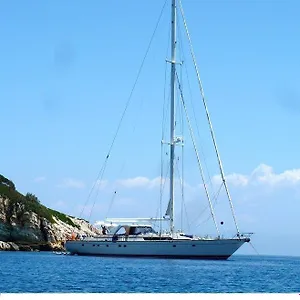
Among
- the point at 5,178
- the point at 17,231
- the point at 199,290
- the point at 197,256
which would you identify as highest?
the point at 5,178

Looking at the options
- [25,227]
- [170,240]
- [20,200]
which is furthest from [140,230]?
[20,200]

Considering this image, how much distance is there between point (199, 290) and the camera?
44000 millimetres

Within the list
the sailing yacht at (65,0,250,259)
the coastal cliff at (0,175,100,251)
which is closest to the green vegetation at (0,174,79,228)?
the coastal cliff at (0,175,100,251)

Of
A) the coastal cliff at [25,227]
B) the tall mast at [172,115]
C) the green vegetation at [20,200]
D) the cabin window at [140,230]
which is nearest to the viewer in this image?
the tall mast at [172,115]

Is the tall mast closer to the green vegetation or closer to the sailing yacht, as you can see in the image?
the sailing yacht

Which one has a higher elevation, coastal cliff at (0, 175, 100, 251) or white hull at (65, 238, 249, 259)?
coastal cliff at (0, 175, 100, 251)

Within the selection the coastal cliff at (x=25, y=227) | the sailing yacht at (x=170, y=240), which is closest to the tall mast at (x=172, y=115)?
the sailing yacht at (x=170, y=240)

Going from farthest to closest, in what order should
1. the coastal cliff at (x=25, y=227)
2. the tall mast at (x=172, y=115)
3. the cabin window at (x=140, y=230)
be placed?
the coastal cliff at (x=25, y=227), the cabin window at (x=140, y=230), the tall mast at (x=172, y=115)

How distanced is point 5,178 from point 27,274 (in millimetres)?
110062

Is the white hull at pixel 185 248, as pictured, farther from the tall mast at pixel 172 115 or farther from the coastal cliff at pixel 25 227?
the coastal cliff at pixel 25 227

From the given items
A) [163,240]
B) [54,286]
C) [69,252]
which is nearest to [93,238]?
[69,252]

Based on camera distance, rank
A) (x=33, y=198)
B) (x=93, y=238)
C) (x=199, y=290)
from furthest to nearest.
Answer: (x=33, y=198) → (x=93, y=238) → (x=199, y=290)

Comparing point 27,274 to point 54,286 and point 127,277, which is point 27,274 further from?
point 54,286

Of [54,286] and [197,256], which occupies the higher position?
[197,256]
